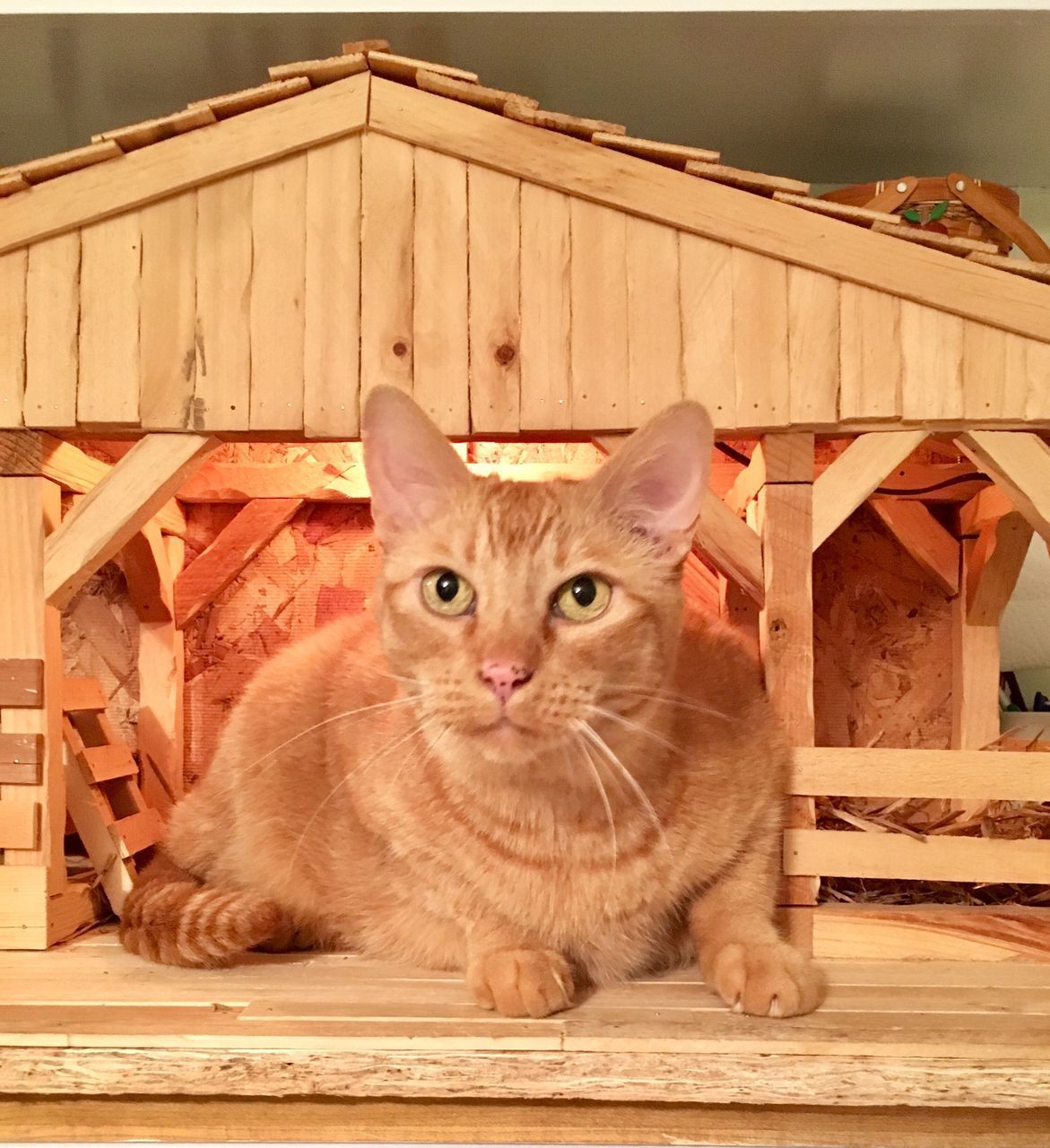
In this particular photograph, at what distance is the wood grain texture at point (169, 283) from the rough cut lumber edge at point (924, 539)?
1773 millimetres

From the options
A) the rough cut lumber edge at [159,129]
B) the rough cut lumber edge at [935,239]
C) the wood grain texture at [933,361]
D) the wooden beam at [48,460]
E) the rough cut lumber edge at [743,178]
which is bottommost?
the wooden beam at [48,460]

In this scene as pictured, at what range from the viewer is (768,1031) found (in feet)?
4.66

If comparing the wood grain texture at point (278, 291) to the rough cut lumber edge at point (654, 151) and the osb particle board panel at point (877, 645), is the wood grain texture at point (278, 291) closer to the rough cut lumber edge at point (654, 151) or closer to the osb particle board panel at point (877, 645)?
the rough cut lumber edge at point (654, 151)

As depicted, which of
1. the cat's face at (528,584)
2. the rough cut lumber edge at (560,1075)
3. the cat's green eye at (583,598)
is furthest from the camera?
the cat's green eye at (583,598)

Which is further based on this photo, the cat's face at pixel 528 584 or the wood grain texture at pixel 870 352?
the wood grain texture at pixel 870 352

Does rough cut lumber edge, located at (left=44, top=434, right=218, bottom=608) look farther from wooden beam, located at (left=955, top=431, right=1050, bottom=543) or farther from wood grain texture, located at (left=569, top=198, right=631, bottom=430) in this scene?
wooden beam, located at (left=955, top=431, right=1050, bottom=543)

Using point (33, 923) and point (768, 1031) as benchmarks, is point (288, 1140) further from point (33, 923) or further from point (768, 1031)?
point (33, 923)

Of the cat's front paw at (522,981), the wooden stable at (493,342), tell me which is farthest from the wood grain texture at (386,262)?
the cat's front paw at (522,981)

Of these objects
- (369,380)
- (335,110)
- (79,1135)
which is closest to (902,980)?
(79,1135)

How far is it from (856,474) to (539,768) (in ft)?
2.93

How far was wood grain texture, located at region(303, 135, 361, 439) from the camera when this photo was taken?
77.2 inches

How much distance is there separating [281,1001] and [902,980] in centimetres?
107

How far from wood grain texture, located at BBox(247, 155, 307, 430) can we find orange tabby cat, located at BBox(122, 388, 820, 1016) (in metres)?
0.38

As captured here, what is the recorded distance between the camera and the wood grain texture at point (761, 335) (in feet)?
6.32
